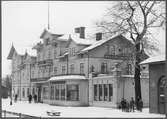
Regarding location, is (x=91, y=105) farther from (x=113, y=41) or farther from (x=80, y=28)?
(x=80, y=28)

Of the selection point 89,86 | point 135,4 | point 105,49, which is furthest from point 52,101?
point 135,4

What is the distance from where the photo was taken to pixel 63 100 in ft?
143

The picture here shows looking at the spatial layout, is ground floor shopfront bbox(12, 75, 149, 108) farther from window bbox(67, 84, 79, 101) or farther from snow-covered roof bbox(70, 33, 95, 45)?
snow-covered roof bbox(70, 33, 95, 45)

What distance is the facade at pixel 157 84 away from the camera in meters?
26.3

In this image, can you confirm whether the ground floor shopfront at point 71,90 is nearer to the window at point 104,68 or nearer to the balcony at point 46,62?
the window at point 104,68

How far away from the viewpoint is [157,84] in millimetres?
26891

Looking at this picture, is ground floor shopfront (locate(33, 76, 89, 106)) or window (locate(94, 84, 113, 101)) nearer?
window (locate(94, 84, 113, 101))

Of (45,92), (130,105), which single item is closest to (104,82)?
(130,105)

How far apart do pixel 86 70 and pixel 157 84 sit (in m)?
17.1

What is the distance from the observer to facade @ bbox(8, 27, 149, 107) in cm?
3821

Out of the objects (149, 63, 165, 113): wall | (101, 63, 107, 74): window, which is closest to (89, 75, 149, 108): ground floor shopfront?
(101, 63, 107, 74): window

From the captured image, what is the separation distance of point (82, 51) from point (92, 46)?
139 centimetres

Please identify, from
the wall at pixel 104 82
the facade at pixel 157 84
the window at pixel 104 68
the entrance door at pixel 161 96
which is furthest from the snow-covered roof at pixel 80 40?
the entrance door at pixel 161 96

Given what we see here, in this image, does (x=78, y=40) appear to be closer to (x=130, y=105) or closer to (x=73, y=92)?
→ (x=73, y=92)
